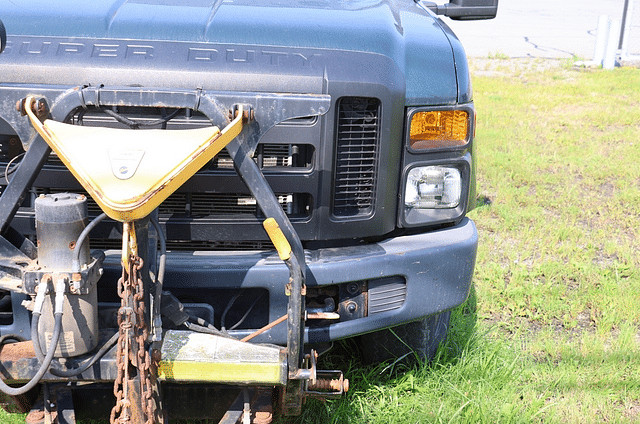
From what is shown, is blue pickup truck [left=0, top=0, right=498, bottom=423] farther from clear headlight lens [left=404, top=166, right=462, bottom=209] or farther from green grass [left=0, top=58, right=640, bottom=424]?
A: green grass [left=0, top=58, right=640, bottom=424]

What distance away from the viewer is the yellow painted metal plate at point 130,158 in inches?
69.1

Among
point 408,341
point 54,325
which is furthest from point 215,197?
point 408,341

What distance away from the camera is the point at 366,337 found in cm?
315

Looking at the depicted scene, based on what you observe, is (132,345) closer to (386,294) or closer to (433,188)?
(386,294)

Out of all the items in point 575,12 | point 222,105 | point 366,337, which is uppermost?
point 575,12

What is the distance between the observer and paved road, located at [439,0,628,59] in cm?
1500

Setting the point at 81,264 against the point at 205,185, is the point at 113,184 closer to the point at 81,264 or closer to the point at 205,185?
the point at 81,264

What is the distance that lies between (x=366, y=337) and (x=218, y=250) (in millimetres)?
994

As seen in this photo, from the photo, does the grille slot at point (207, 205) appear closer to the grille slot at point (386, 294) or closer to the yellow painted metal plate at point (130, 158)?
the grille slot at point (386, 294)

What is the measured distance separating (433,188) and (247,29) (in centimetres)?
94

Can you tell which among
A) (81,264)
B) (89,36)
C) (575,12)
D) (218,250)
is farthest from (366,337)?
(575,12)

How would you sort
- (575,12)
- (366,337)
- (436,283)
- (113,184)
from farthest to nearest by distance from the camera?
1. (575,12)
2. (366,337)
3. (436,283)
4. (113,184)

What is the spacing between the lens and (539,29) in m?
18.5

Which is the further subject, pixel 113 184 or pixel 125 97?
pixel 125 97
